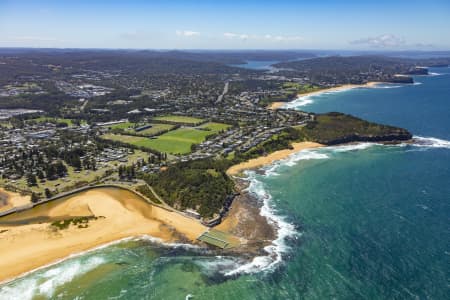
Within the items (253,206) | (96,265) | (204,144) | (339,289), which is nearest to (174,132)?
(204,144)

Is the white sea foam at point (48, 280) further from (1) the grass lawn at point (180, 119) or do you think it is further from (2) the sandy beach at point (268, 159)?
(1) the grass lawn at point (180, 119)

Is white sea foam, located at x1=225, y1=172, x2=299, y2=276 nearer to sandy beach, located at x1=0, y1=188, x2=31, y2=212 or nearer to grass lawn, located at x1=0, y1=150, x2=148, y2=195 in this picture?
grass lawn, located at x1=0, y1=150, x2=148, y2=195

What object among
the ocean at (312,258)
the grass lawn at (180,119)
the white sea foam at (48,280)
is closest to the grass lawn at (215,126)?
the grass lawn at (180,119)

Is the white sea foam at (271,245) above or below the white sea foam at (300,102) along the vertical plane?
below

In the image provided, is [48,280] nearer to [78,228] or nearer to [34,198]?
[78,228]

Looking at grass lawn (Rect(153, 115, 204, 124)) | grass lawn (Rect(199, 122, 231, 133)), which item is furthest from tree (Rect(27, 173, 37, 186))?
grass lawn (Rect(153, 115, 204, 124))
